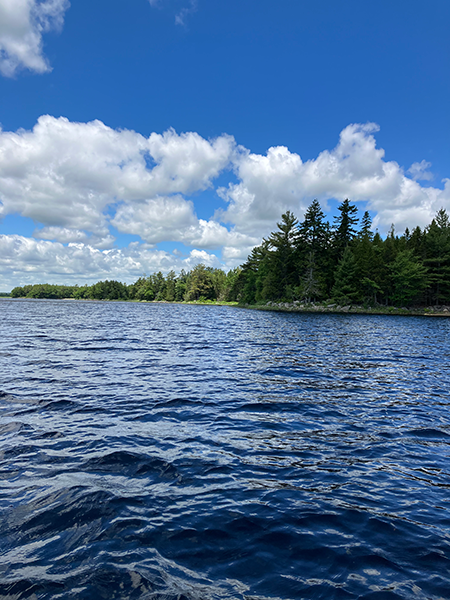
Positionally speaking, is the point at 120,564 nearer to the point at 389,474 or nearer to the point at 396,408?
the point at 389,474

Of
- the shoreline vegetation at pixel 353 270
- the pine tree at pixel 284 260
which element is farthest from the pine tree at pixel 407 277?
the pine tree at pixel 284 260

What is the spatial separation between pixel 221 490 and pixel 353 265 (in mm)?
87015

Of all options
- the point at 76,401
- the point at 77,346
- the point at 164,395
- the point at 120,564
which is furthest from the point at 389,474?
the point at 77,346

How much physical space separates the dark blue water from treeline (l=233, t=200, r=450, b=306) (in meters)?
77.8

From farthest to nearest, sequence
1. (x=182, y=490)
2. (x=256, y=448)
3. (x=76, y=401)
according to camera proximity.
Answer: (x=76, y=401)
(x=256, y=448)
(x=182, y=490)

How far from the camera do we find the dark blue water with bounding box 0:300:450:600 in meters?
4.47

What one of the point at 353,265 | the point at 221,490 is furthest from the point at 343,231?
the point at 221,490

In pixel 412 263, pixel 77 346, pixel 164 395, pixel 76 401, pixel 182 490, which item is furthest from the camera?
pixel 412 263

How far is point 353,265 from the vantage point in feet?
283

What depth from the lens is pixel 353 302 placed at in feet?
301

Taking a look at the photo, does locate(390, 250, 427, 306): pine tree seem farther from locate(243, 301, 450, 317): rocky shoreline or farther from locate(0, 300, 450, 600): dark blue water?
locate(0, 300, 450, 600): dark blue water

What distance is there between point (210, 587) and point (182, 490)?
239 centimetres

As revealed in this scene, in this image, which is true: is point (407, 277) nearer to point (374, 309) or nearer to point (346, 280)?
point (374, 309)

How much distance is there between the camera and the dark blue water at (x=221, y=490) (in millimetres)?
4473
